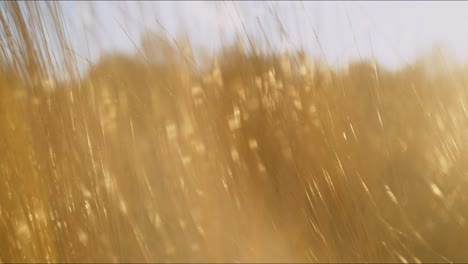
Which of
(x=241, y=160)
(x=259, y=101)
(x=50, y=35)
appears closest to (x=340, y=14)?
(x=259, y=101)

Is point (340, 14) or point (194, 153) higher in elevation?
point (340, 14)

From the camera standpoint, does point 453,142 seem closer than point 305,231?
No

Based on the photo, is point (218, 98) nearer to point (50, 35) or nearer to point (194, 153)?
point (194, 153)

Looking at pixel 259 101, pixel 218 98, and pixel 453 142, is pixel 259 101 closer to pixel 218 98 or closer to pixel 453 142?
pixel 218 98

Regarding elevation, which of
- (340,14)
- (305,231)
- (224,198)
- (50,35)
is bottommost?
(305,231)

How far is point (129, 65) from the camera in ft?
3.22

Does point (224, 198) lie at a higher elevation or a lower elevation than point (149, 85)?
lower

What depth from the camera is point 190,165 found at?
97 centimetres

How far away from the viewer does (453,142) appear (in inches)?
43.9

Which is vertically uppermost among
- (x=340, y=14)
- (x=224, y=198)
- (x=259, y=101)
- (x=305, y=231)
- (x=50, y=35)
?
(x=50, y=35)

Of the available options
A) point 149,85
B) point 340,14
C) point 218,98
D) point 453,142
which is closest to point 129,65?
point 149,85

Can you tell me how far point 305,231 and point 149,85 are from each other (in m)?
0.37

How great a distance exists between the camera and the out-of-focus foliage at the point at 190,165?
3.10 ft

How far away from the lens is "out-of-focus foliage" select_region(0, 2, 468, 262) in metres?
0.95
